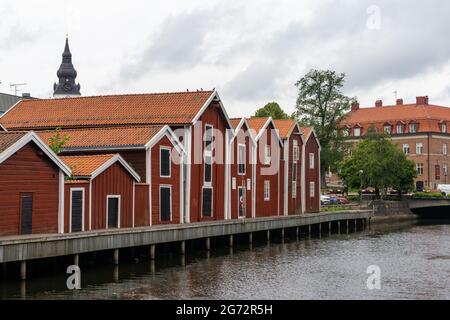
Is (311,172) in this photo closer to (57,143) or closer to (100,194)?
(57,143)

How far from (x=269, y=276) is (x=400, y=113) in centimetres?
9275

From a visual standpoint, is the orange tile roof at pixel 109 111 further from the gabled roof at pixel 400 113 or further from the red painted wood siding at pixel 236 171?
the gabled roof at pixel 400 113

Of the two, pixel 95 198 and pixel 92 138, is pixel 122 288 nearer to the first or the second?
pixel 95 198

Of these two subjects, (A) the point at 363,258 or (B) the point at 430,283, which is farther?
(A) the point at 363,258

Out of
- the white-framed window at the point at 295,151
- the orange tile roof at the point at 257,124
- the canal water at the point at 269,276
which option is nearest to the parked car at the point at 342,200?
the white-framed window at the point at 295,151

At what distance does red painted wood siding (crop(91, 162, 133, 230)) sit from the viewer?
4208 cm

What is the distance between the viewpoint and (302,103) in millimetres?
94688

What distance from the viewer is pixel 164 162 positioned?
4934 centimetres

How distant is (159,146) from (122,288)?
57.3ft

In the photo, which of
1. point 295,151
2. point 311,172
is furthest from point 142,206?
point 311,172

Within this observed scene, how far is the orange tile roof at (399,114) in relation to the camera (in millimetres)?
122250

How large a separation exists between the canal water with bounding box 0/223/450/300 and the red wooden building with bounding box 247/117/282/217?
37.8 ft

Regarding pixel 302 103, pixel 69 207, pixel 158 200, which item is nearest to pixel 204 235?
pixel 158 200

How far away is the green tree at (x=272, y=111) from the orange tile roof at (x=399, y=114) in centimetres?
2206
